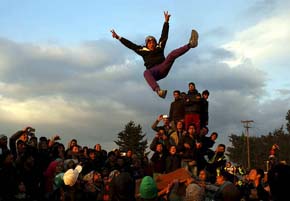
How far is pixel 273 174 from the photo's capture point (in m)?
4.58

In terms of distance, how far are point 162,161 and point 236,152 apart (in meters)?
58.5

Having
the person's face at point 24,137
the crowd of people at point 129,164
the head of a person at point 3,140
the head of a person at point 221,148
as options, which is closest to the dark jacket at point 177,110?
the crowd of people at point 129,164

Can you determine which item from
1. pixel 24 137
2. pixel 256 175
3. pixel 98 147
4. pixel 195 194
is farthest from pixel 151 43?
pixel 195 194

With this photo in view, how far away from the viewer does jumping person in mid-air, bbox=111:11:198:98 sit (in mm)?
13625

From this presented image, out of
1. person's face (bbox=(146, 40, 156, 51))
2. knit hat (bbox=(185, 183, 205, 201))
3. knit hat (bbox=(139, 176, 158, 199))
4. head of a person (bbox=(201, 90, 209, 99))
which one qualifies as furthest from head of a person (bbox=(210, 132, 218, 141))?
knit hat (bbox=(139, 176, 158, 199))

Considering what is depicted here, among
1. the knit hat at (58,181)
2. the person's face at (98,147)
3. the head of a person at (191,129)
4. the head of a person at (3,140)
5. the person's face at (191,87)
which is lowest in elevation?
the knit hat at (58,181)

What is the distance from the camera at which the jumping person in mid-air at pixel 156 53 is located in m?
13.6

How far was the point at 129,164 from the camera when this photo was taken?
1402cm

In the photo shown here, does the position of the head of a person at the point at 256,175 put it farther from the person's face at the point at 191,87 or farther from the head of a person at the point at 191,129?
the person's face at the point at 191,87

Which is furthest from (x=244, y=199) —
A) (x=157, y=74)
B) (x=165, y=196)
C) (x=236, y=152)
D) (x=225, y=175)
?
(x=236, y=152)

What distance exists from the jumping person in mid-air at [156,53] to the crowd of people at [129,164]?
1153mm

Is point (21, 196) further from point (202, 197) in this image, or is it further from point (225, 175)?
point (202, 197)

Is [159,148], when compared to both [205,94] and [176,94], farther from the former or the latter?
[205,94]

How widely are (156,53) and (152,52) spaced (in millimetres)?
114
